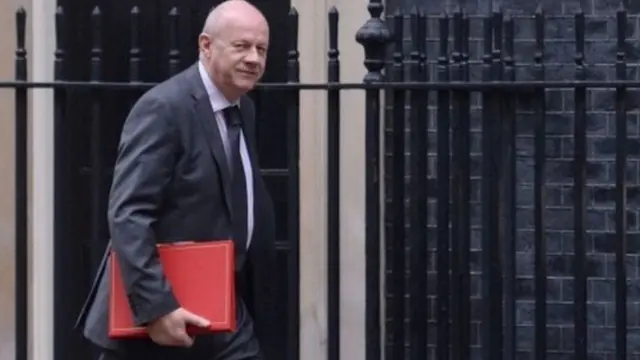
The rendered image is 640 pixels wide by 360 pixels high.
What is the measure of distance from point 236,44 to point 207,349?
0.90 m

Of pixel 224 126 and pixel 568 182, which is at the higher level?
pixel 224 126

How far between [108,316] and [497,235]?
1.46m

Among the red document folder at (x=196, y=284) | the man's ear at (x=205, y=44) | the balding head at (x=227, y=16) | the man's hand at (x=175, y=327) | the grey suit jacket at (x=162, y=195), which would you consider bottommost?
the man's hand at (x=175, y=327)

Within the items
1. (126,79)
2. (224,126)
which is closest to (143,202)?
(224,126)

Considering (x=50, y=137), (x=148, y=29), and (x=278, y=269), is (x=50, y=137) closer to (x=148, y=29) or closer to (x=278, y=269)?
(x=148, y=29)

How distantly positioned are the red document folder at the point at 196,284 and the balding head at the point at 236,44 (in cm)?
49

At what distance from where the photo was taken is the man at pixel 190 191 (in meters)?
4.40

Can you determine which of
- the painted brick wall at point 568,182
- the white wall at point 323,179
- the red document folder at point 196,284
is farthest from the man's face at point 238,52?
the white wall at point 323,179

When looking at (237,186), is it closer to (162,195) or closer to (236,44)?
(162,195)

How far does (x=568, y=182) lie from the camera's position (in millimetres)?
6824

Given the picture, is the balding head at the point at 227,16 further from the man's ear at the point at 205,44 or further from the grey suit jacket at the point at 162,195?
the grey suit jacket at the point at 162,195

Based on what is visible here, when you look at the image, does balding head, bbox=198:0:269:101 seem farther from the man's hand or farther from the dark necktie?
the man's hand

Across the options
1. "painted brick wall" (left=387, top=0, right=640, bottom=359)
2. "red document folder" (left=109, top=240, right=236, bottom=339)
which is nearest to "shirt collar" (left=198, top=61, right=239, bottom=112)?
"red document folder" (left=109, top=240, right=236, bottom=339)

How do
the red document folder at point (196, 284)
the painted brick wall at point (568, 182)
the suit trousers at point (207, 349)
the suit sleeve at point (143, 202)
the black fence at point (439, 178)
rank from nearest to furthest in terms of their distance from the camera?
the suit sleeve at point (143, 202) < the red document folder at point (196, 284) < the suit trousers at point (207, 349) < the black fence at point (439, 178) < the painted brick wall at point (568, 182)
